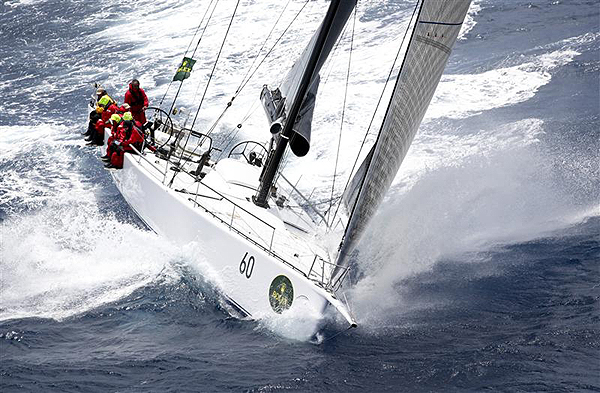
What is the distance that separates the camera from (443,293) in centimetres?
1070

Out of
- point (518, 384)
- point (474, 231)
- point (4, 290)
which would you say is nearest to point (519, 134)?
point (474, 231)

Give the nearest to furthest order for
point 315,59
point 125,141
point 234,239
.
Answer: point 234,239, point 315,59, point 125,141

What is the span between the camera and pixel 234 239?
10672 mm

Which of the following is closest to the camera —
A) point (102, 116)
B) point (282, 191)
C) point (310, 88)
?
point (310, 88)

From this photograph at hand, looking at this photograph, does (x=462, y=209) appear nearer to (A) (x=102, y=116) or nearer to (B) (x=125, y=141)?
(B) (x=125, y=141)

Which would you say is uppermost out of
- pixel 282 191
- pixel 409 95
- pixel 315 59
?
pixel 409 95

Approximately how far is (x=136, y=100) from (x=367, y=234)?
4.54 metres

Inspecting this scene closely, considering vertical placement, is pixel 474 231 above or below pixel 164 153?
below

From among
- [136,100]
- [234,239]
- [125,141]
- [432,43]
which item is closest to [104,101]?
[136,100]

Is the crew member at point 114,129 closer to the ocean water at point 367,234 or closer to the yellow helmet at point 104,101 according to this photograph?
the yellow helmet at point 104,101

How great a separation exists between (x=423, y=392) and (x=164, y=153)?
22.8 ft

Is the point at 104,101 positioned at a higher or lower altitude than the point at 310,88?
lower

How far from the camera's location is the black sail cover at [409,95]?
29.0ft

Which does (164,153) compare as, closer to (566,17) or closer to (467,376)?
(467,376)
